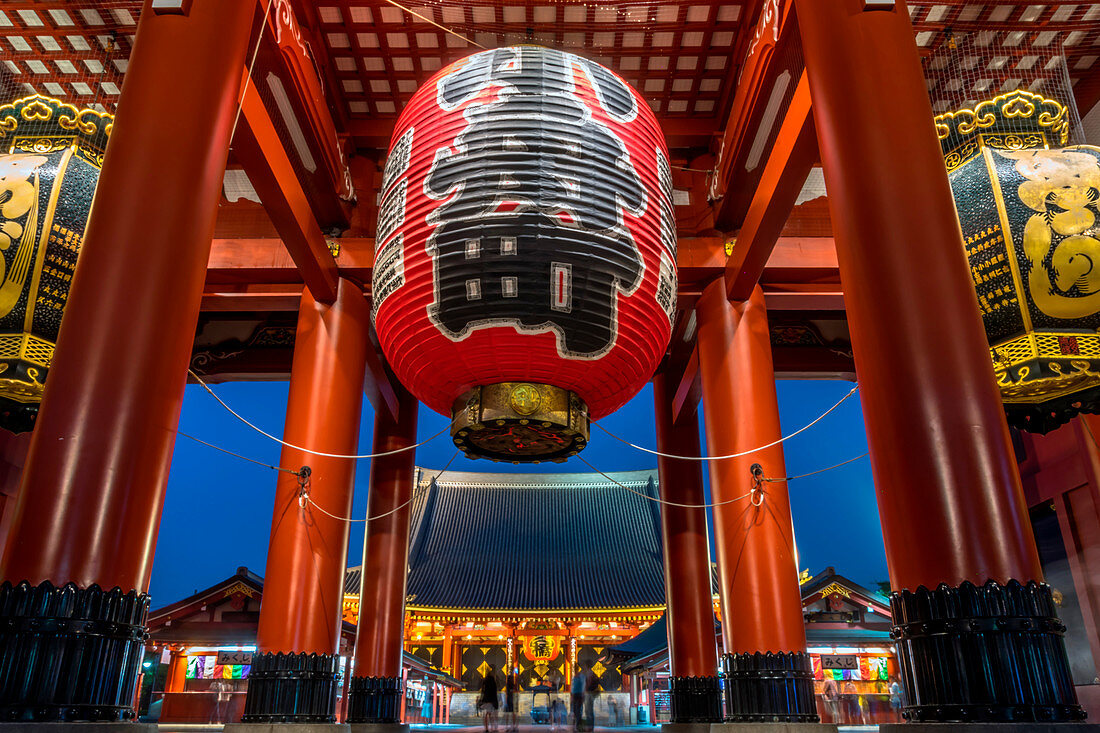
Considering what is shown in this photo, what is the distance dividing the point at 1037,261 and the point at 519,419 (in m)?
2.97

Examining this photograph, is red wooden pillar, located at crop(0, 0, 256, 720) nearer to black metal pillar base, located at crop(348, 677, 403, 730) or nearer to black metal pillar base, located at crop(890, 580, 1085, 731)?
black metal pillar base, located at crop(890, 580, 1085, 731)

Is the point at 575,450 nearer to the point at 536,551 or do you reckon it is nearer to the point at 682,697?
the point at 682,697

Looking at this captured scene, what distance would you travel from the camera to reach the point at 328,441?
20.9ft

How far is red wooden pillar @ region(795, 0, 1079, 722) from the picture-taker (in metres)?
2.51

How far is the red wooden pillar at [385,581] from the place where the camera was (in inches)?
333

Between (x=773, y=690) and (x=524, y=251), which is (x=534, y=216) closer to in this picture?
(x=524, y=251)

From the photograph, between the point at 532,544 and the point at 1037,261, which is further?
the point at 532,544

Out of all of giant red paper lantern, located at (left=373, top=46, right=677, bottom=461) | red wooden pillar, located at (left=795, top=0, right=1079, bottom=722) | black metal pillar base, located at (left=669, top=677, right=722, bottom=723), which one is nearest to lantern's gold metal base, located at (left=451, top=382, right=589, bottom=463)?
giant red paper lantern, located at (left=373, top=46, right=677, bottom=461)

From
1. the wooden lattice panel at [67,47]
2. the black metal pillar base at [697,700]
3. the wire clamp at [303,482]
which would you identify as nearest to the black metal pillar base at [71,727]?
the wire clamp at [303,482]

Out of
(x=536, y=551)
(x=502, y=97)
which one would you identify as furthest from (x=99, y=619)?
(x=536, y=551)

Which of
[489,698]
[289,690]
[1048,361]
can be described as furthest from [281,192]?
[489,698]

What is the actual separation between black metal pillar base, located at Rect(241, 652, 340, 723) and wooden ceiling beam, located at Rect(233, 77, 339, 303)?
10.9ft

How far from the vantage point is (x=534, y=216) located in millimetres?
3172

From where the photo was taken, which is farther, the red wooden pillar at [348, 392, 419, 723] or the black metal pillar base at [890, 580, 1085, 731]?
the red wooden pillar at [348, 392, 419, 723]
